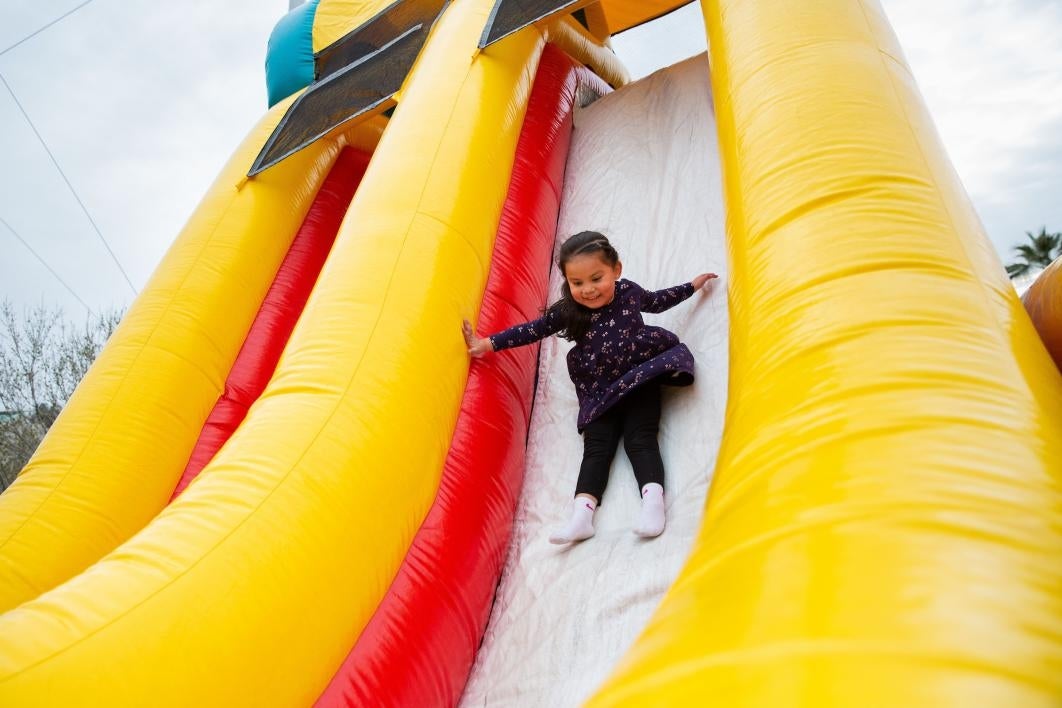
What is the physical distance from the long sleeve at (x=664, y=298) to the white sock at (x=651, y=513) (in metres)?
0.55

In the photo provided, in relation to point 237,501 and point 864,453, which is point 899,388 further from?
point 237,501

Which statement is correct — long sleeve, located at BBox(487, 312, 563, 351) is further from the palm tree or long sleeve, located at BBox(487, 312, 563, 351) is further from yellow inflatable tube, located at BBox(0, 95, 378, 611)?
the palm tree

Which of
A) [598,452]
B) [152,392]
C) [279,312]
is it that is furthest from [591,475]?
[279,312]

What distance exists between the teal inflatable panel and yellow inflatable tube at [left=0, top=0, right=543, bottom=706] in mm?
1774

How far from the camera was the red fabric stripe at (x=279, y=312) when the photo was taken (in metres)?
2.16

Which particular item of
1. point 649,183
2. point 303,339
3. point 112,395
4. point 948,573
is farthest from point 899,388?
point 112,395

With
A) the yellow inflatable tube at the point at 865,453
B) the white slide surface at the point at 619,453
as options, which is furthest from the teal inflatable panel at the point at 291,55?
the yellow inflatable tube at the point at 865,453

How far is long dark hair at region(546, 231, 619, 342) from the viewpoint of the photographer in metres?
1.63

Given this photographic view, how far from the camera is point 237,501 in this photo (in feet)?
3.57

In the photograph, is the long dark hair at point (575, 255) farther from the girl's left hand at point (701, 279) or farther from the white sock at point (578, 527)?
the white sock at point (578, 527)

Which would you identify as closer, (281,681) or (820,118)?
(281,681)

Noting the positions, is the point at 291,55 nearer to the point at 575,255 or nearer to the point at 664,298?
the point at 575,255

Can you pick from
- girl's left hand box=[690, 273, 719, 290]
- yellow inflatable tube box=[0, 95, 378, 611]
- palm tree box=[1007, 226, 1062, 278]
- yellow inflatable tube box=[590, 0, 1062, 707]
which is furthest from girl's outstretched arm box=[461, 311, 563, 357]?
palm tree box=[1007, 226, 1062, 278]

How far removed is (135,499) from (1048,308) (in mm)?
2210
